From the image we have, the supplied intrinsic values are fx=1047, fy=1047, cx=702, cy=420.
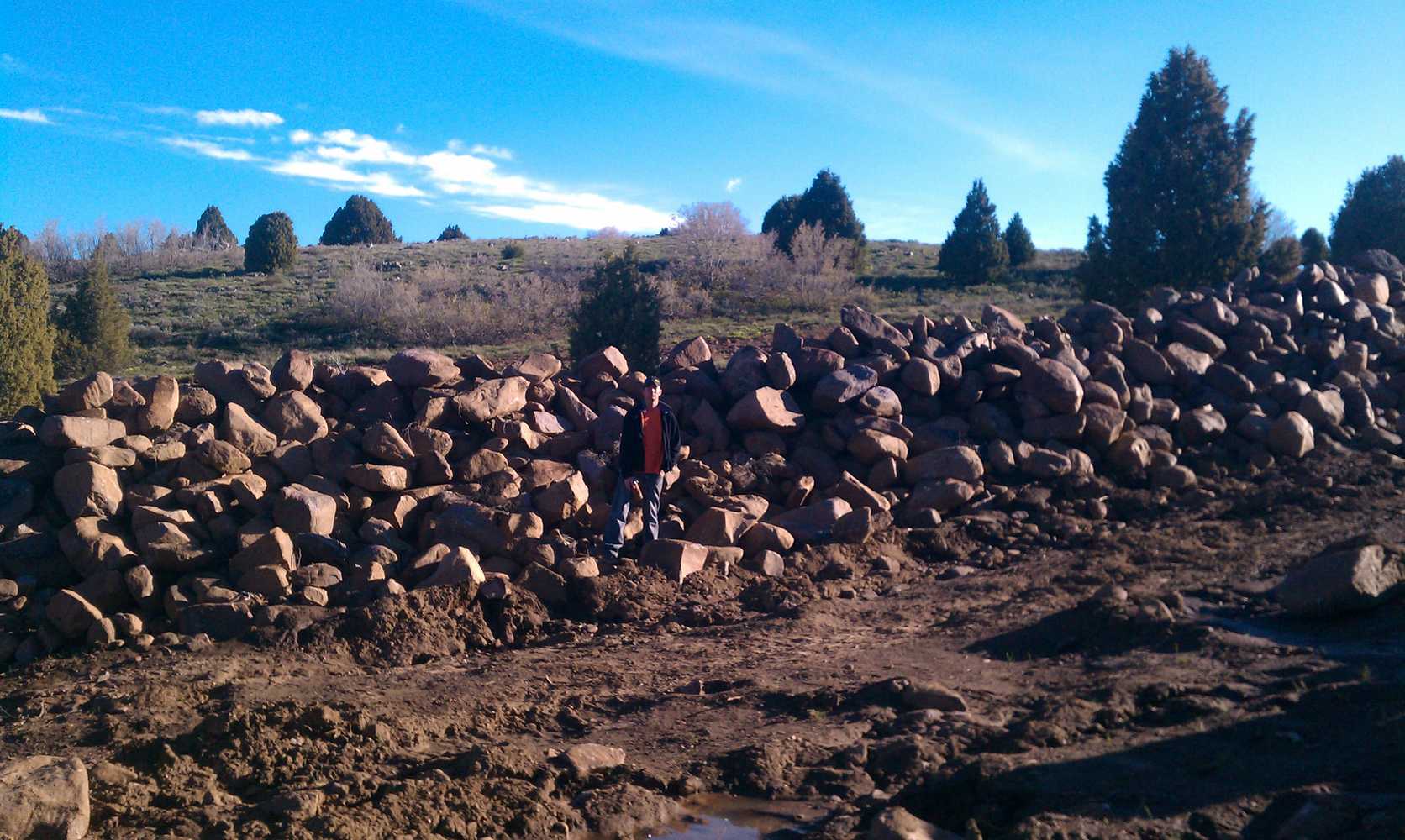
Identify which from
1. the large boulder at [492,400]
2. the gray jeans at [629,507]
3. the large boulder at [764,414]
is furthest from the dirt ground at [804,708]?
the large boulder at [492,400]

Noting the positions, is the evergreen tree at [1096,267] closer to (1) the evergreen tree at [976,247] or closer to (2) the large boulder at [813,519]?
(1) the evergreen tree at [976,247]

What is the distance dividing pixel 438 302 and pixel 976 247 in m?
14.2

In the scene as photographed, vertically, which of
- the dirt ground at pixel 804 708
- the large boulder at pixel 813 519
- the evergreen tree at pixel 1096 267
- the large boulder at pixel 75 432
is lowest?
the dirt ground at pixel 804 708

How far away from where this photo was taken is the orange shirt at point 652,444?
8148 mm

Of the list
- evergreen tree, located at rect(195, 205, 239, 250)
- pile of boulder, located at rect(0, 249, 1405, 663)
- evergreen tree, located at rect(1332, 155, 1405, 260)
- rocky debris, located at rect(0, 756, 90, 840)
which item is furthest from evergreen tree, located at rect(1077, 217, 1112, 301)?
evergreen tree, located at rect(195, 205, 239, 250)

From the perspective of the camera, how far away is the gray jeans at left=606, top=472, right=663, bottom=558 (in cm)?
798

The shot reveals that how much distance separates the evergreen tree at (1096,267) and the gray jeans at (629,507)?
14601mm

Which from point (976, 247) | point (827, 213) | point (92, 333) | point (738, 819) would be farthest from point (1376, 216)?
point (92, 333)

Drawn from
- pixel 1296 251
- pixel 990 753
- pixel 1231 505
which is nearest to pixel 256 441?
pixel 990 753

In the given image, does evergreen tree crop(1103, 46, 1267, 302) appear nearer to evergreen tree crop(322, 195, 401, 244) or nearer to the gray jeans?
the gray jeans

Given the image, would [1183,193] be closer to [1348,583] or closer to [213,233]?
[1348,583]

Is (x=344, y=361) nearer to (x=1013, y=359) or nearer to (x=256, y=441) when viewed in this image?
(x=256, y=441)

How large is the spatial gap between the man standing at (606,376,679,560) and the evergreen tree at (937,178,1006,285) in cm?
2140

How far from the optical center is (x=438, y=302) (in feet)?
73.4
